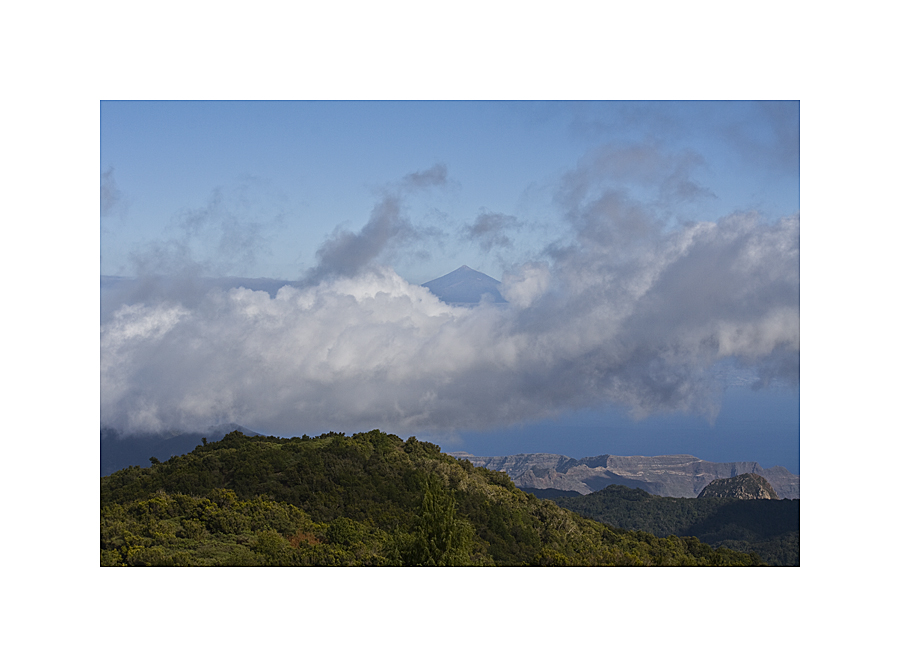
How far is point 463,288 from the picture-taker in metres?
20.8

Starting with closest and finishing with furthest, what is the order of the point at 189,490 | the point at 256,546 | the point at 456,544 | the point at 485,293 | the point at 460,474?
the point at 456,544, the point at 256,546, the point at 189,490, the point at 460,474, the point at 485,293

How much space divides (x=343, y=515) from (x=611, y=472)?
33.1 ft

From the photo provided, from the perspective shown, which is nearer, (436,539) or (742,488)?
(436,539)

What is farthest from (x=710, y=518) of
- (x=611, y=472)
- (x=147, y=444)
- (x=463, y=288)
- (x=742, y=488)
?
(x=147, y=444)

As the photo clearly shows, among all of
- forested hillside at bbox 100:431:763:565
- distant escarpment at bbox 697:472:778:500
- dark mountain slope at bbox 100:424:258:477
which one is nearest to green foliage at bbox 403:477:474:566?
forested hillside at bbox 100:431:763:565

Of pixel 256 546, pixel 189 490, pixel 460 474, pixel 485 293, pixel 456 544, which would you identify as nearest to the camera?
pixel 456 544

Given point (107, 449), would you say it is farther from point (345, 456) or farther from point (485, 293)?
point (485, 293)

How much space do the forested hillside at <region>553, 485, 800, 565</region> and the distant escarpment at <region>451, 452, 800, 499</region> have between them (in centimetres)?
58

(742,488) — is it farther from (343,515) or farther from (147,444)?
(147,444)
